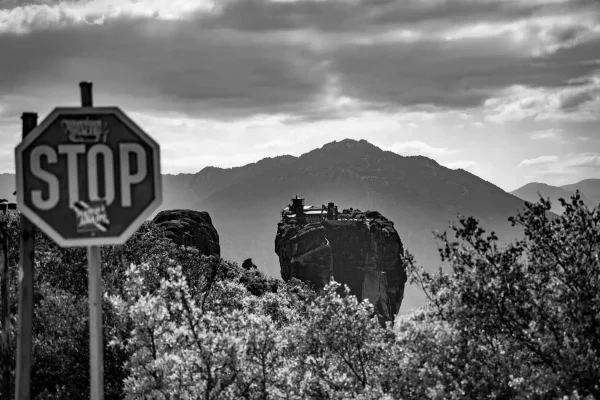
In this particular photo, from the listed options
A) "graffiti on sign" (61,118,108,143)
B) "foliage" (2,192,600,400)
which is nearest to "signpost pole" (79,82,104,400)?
"graffiti on sign" (61,118,108,143)

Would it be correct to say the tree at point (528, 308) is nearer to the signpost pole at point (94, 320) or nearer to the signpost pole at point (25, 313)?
the signpost pole at point (94, 320)

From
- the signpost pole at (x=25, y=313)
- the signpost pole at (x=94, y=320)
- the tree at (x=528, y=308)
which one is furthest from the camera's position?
the tree at (x=528, y=308)

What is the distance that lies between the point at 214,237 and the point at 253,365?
442ft

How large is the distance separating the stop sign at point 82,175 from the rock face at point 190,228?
11830 cm

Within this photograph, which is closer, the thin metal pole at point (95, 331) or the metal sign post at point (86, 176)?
the metal sign post at point (86, 176)

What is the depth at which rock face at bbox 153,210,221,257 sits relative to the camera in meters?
131

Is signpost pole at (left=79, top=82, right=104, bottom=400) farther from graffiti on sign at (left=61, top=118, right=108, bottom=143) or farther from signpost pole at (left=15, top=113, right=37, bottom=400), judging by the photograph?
signpost pole at (left=15, top=113, right=37, bottom=400)

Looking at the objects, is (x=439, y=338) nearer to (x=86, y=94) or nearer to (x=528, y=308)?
(x=528, y=308)

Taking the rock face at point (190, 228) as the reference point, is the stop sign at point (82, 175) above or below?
below

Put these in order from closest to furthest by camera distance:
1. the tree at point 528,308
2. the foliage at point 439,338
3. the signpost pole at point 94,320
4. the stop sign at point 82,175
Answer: the stop sign at point 82,175 < the signpost pole at point 94,320 < the tree at point 528,308 < the foliage at point 439,338

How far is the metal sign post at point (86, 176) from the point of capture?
26.4ft

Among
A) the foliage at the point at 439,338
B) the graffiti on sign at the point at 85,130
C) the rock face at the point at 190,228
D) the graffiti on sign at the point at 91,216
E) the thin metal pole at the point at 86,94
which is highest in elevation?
the rock face at the point at 190,228

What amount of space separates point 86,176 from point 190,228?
12988 centimetres

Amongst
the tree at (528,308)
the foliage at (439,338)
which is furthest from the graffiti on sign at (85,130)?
the tree at (528,308)
